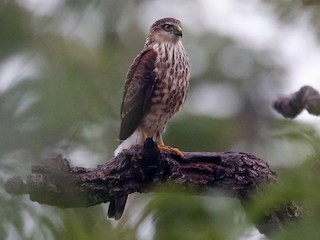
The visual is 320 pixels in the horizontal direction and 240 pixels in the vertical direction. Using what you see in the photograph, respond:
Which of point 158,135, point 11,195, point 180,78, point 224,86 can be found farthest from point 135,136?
point 11,195

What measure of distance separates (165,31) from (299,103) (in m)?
1.59

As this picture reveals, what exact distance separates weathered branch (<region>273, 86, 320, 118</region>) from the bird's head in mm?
1318

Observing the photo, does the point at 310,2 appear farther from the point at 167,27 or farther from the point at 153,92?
the point at 167,27

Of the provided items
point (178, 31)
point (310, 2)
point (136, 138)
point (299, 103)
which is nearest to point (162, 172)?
point (299, 103)

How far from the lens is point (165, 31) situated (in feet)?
16.2

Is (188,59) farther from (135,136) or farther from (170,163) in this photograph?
(170,163)

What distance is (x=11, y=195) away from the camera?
129 cm

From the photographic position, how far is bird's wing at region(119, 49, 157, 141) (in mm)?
4352

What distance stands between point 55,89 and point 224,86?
3.56 metres

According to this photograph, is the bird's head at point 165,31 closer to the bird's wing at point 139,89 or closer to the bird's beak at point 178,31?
the bird's beak at point 178,31

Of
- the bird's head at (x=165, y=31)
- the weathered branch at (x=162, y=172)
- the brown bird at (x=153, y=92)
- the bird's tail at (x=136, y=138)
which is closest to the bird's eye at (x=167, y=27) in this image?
the bird's head at (x=165, y=31)

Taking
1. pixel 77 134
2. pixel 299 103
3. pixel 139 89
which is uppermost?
pixel 139 89

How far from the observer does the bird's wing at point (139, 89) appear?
435cm

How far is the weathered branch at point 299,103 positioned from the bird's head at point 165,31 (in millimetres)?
1318
